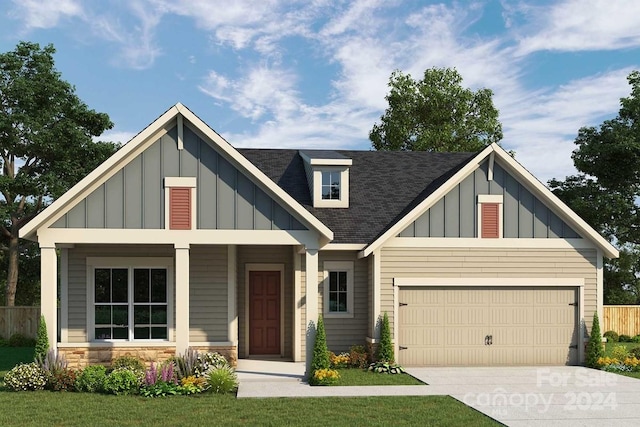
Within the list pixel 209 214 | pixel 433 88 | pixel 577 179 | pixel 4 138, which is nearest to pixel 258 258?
pixel 209 214

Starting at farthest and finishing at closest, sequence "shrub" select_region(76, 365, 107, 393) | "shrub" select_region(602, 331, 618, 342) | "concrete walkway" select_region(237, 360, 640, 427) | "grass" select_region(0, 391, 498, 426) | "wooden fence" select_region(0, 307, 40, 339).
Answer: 1. "shrub" select_region(602, 331, 618, 342)
2. "wooden fence" select_region(0, 307, 40, 339)
3. "shrub" select_region(76, 365, 107, 393)
4. "concrete walkway" select_region(237, 360, 640, 427)
5. "grass" select_region(0, 391, 498, 426)

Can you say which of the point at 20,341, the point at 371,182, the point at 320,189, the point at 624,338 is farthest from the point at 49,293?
the point at 624,338

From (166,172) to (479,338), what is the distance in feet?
31.3

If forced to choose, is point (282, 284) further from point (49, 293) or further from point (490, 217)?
point (49, 293)

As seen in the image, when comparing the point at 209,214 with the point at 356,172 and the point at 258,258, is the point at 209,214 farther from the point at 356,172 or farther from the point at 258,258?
the point at 356,172

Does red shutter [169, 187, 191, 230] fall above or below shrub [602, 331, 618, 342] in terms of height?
above

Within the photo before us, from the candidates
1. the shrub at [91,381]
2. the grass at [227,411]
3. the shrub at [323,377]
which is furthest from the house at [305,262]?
the grass at [227,411]

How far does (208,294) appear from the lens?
59.0ft

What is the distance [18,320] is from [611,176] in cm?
2749

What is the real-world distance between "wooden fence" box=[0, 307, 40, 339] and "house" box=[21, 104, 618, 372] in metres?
10.7

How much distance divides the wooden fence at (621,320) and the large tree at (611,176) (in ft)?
16.5

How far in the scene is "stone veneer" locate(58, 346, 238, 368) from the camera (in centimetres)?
1728

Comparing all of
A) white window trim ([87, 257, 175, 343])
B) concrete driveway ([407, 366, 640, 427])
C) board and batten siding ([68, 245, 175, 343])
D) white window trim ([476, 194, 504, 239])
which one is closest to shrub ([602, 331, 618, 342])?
concrete driveway ([407, 366, 640, 427])

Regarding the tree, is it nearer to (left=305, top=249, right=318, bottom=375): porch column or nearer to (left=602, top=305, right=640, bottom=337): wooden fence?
(left=602, top=305, right=640, bottom=337): wooden fence
